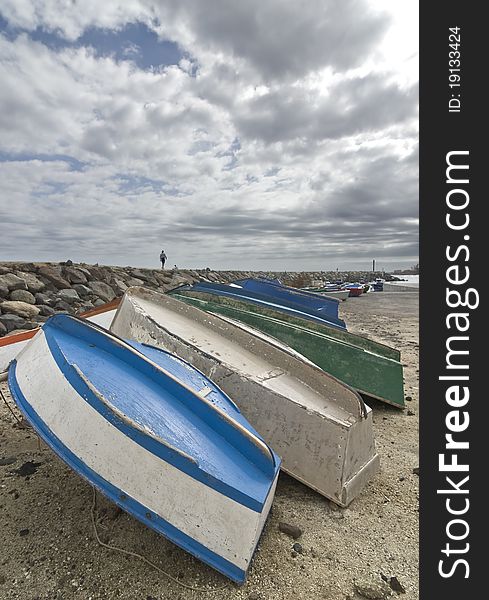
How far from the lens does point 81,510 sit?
8.77 ft

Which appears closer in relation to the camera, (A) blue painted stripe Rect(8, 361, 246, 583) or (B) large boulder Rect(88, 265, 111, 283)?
(A) blue painted stripe Rect(8, 361, 246, 583)

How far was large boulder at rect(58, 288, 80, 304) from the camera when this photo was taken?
11.2 meters

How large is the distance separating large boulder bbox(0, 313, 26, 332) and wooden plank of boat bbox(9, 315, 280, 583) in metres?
5.95

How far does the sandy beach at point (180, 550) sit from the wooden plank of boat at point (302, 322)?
7.80 ft

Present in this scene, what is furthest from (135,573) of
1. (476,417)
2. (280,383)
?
(476,417)

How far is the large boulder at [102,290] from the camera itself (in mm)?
12828

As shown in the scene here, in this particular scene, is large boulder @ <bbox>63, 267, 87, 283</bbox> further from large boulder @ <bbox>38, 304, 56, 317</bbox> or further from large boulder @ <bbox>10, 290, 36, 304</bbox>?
large boulder @ <bbox>38, 304, 56, 317</bbox>

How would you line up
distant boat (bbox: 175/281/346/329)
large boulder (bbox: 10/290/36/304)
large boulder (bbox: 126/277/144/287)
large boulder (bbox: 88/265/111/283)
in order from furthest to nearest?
large boulder (bbox: 126/277/144/287) < large boulder (bbox: 88/265/111/283) < large boulder (bbox: 10/290/36/304) < distant boat (bbox: 175/281/346/329)

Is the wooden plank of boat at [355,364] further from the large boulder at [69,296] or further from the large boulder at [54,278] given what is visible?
the large boulder at [54,278]

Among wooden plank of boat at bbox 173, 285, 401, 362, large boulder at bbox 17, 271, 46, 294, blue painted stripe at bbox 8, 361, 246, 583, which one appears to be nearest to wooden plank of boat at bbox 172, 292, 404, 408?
wooden plank of boat at bbox 173, 285, 401, 362

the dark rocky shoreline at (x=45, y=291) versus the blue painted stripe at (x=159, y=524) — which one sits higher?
the dark rocky shoreline at (x=45, y=291)

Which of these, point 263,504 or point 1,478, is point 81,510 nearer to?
point 1,478

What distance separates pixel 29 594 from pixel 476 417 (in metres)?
2.68

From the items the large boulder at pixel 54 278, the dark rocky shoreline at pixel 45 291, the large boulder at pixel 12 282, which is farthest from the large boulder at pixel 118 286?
the large boulder at pixel 12 282
